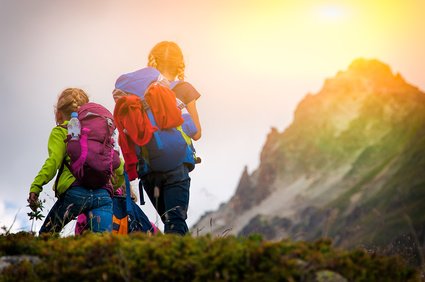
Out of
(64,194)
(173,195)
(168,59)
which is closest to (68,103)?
(64,194)

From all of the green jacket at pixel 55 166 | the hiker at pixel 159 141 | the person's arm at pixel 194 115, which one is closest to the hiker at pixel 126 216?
the hiker at pixel 159 141

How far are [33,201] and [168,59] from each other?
2.26 m

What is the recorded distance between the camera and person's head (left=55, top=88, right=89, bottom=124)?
7.38 meters

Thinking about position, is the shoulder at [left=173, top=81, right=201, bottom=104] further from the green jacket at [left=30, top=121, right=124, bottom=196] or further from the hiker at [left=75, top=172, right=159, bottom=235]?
the green jacket at [left=30, top=121, right=124, bottom=196]

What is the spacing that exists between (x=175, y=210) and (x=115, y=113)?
1241 millimetres

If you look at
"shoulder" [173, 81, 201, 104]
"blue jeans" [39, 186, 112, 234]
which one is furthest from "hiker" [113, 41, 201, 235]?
"blue jeans" [39, 186, 112, 234]

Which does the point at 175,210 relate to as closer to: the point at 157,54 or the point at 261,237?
the point at 157,54

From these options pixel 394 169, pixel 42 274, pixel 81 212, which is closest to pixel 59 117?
pixel 81 212

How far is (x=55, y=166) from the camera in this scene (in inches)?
276

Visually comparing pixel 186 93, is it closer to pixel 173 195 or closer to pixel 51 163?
pixel 173 195

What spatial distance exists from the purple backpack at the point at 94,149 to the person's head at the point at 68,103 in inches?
4.4

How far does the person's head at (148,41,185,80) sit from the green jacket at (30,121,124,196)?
4.49 ft

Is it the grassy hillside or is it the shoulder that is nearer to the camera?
the grassy hillside

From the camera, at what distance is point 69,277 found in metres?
4.55
